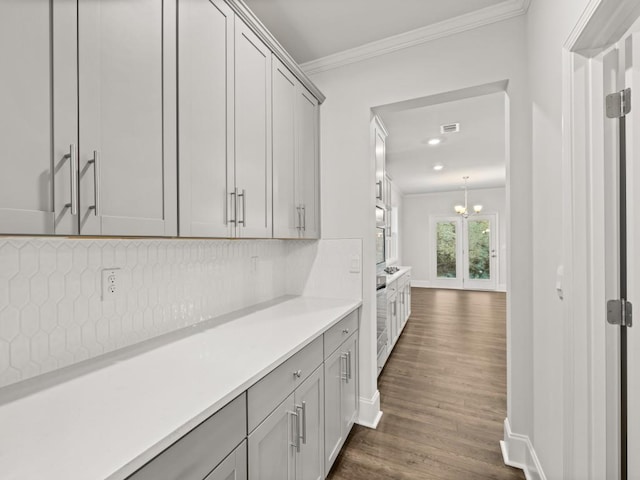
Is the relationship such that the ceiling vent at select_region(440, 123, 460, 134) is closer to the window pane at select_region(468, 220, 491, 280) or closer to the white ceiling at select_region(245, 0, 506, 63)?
the white ceiling at select_region(245, 0, 506, 63)

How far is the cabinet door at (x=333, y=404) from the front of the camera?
1.59 metres

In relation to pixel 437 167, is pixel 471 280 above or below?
below

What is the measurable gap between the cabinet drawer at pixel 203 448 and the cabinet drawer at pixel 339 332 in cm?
72

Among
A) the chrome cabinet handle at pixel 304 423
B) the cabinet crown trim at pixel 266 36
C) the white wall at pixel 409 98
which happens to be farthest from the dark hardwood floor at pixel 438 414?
the cabinet crown trim at pixel 266 36

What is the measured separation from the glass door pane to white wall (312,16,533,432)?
271 inches

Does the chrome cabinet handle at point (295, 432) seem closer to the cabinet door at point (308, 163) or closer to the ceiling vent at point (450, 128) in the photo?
the cabinet door at point (308, 163)

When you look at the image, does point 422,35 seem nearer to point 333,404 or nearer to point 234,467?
point 333,404

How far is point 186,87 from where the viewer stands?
1165mm

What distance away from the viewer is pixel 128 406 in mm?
806

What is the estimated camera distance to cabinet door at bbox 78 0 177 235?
0.84m

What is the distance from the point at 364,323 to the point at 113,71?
6.39 feet

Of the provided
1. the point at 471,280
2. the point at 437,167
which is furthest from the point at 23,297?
the point at 471,280

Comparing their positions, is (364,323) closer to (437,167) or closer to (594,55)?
(594,55)

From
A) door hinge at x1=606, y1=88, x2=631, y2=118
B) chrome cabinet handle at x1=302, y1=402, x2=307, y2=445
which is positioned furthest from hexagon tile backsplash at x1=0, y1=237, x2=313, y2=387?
door hinge at x1=606, y1=88, x2=631, y2=118
